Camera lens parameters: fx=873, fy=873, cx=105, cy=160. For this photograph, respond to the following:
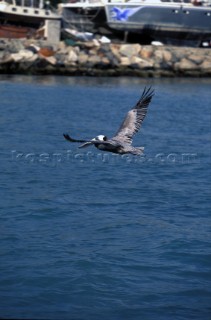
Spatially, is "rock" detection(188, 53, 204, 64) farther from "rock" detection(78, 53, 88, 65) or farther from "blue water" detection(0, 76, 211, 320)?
"blue water" detection(0, 76, 211, 320)

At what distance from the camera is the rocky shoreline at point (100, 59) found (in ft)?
136

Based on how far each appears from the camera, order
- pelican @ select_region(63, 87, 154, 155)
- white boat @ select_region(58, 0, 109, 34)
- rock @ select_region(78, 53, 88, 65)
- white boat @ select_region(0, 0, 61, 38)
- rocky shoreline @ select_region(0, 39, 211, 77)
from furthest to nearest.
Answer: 1. white boat @ select_region(58, 0, 109, 34)
2. white boat @ select_region(0, 0, 61, 38)
3. rock @ select_region(78, 53, 88, 65)
4. rocky shoreline @ select_region(0, 39, 211, 77)
5. pelican @ select_region(63, 87, 154, 155)

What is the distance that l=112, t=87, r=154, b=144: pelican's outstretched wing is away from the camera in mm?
13398

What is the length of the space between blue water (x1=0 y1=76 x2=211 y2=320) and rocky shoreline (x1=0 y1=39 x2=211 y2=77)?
13199 millimetres

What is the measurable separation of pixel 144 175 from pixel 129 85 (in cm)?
1970

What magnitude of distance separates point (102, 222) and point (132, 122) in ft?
5.93

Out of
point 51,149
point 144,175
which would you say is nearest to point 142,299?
point 144,175

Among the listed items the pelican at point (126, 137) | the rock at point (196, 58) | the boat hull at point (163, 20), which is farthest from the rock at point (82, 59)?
the pelican at point (126, 137)

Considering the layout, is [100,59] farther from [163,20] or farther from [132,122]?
[132,122]

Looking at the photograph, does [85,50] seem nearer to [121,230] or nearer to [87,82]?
[87,82]

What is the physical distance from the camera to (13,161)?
2002 centimetres

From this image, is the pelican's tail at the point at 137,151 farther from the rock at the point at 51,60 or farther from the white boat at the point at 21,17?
the white boat at the point at 21,17

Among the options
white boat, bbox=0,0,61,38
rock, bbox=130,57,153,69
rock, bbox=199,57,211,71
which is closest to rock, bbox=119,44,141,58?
rock, bbox=130,57,153,69

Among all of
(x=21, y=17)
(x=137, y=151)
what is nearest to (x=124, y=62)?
(x=21, y=17)
